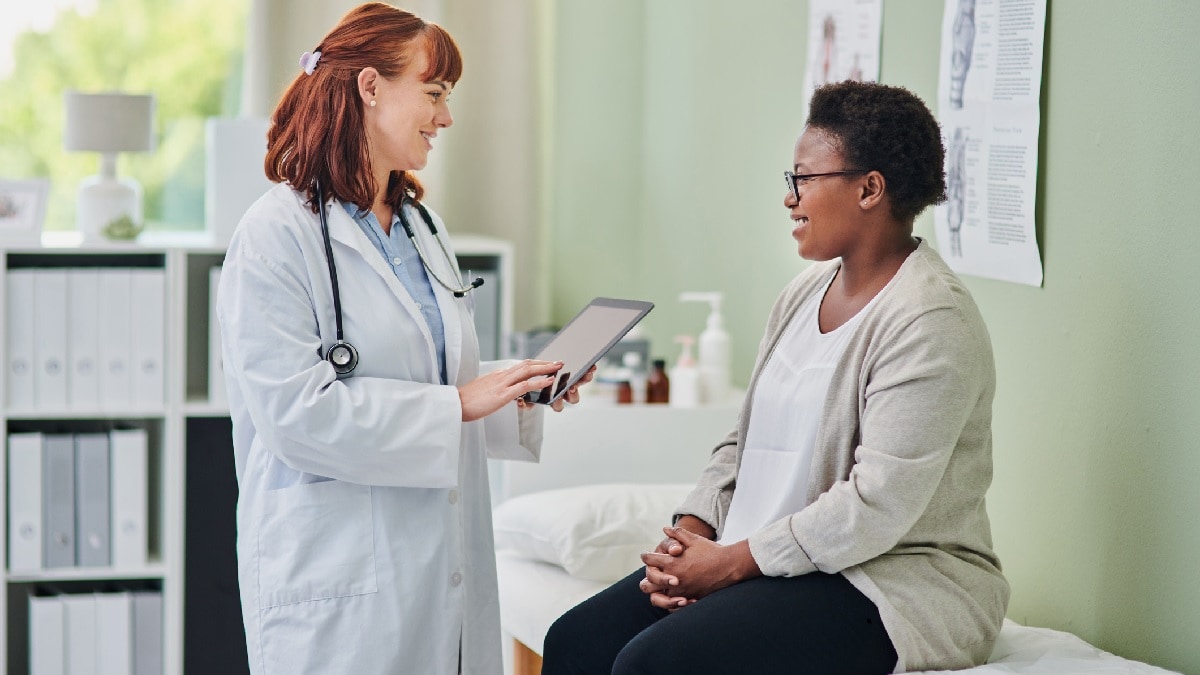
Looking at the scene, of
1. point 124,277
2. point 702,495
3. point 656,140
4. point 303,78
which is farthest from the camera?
point 656,140

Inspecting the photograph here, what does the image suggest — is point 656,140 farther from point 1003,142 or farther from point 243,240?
point 243,240

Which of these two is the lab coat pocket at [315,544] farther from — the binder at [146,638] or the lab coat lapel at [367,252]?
the binder at [146,638]

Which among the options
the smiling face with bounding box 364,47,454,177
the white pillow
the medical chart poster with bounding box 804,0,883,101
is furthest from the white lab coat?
the medical chart poster with bounding box 804,0,883,101

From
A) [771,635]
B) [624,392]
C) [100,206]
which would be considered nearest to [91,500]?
[100,206]

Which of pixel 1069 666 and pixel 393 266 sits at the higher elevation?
pixel 393 266

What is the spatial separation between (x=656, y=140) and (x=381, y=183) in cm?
181

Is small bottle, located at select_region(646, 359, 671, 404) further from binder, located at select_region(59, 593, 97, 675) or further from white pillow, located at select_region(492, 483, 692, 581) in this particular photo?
binder, located at select_region(59, 593, 97, 675)

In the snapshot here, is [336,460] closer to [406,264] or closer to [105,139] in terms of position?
[406,264]

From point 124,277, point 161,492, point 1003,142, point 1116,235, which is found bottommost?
point 161,492

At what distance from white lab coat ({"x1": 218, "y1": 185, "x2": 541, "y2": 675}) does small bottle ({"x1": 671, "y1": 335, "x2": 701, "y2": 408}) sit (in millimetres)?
1165

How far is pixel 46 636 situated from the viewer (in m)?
2.85

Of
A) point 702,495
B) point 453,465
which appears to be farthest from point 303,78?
point 702,495

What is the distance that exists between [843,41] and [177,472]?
66.0 inches

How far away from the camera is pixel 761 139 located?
292 cm
